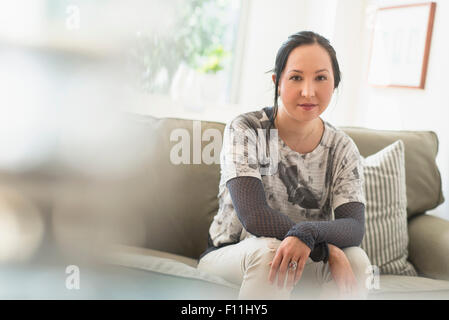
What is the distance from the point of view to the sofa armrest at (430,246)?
1.24 m

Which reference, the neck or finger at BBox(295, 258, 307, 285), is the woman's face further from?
finger at BBox(295, 258, 307, 285)

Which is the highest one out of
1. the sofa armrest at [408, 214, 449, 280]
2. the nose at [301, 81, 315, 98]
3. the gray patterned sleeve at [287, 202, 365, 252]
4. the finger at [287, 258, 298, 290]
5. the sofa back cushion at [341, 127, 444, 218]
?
the nose at [301, 81, 315, 98]

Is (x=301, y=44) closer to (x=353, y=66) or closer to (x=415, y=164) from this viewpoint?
(x=415, y=164)

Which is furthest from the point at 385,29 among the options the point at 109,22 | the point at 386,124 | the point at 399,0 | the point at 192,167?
the point at 109,22

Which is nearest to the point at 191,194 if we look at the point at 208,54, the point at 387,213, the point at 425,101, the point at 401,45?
the point at 387,213

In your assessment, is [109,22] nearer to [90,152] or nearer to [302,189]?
[90,152]

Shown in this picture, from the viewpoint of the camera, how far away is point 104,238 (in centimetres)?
27

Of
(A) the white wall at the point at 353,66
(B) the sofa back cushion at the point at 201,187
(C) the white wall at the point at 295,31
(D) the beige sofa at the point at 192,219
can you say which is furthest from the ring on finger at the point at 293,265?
(C) the white wall at the point at 295,31

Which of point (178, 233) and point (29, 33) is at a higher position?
point (29, 33)

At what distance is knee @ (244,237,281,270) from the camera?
0.84 m

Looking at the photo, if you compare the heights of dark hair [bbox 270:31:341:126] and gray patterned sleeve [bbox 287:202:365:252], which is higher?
dark hair [bbox 270:31:341:126]

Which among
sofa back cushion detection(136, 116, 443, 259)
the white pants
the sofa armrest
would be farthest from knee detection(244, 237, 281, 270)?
the sofa armrest

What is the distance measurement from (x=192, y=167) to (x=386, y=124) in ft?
3.64

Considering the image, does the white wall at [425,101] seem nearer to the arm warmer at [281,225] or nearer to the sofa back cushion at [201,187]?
the sofa back cushion at [201,187]
